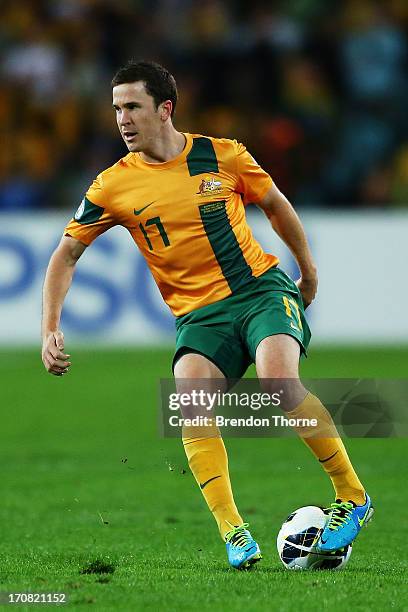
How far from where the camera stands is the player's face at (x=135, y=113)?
5398mm

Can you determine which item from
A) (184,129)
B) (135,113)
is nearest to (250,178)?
(135,113)

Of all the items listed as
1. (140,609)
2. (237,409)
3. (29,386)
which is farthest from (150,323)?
(140,609)

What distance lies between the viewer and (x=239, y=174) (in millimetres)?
5641

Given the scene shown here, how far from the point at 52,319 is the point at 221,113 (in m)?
11.3

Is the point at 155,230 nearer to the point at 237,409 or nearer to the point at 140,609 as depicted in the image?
the point at 237,409

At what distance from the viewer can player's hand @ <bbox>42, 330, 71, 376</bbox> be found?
17.2ft

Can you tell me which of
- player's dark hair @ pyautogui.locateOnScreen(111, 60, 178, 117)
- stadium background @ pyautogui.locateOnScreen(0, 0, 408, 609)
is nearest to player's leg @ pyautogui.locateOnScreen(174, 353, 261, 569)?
player's dark hair @ pyautogui.locateOnScreen(111, 60, 178, 117)

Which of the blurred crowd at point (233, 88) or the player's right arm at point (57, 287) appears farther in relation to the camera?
the blurred crowd at point (233, 88)

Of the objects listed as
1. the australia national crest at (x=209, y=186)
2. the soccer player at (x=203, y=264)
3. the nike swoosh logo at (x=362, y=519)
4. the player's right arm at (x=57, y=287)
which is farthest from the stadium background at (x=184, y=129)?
the australia national crest at (x=209, y=186)

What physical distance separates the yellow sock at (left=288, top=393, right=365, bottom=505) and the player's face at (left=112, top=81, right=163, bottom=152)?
1.29 m

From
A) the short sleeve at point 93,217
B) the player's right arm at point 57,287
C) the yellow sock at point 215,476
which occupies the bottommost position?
the yellow sock at point 215,476

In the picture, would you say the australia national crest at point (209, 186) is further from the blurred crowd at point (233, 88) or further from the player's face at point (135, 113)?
the blurred crowd at point (233, 88)

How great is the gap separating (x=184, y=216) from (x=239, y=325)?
52cm

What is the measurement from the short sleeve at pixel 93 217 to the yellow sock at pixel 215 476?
980 mm
